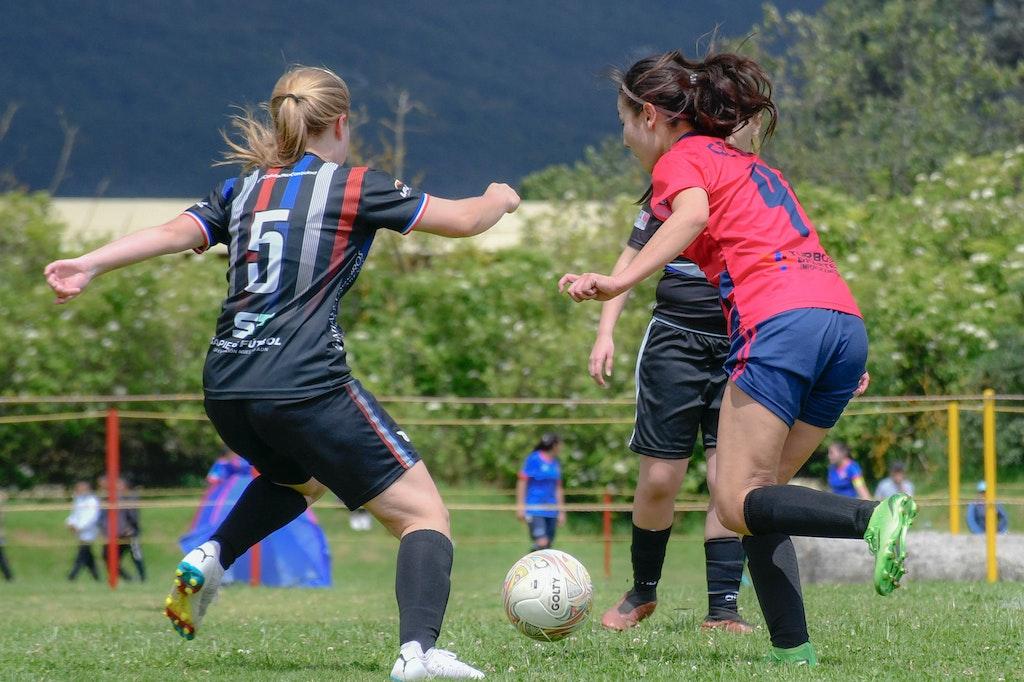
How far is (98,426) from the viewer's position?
769 inches

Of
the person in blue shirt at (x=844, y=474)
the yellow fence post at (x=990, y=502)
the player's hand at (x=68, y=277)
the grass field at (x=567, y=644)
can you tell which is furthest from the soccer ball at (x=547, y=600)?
the person in blue shirt at (x=844, y=474)

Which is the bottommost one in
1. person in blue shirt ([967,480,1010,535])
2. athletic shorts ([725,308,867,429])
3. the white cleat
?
person in blue shirt ([967,480,1010,535])

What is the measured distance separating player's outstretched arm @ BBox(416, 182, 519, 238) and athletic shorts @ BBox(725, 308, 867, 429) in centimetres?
83

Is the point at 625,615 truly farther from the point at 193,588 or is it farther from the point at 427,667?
the point at 193,588

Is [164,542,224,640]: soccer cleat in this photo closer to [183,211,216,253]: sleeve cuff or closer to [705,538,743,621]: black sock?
[183,211,216,253]: sleeve cuff

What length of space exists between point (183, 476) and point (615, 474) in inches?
288

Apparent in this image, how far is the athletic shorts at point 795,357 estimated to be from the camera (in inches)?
142

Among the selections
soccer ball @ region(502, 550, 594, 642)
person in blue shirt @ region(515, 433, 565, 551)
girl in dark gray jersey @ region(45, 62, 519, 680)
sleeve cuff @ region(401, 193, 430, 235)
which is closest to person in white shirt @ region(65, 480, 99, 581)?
person in blue shirt @ region(515, 433, 565, 551)

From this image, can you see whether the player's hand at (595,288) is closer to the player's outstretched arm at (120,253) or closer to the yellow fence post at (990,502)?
the player's outstretched arm at (120,253)

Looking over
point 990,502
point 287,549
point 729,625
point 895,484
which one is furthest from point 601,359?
point 895,484

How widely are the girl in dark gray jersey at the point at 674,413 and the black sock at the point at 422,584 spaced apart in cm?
145

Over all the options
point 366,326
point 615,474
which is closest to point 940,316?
point 615,474

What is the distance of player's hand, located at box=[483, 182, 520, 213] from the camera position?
387 centimetres

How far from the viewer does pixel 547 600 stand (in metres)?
4.23
